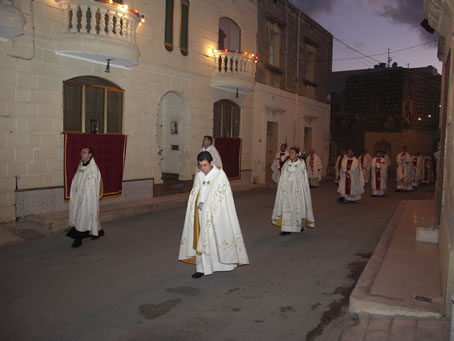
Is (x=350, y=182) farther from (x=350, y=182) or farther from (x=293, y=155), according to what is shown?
(x=293, y=155)

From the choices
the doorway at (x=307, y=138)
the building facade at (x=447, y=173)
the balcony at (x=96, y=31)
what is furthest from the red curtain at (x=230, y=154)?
the building facade at (x=447, y=173)

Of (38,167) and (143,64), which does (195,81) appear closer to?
(143,64)

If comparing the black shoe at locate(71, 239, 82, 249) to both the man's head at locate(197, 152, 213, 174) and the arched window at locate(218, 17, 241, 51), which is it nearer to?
the man's head at locate(197, 152, 213, 174)

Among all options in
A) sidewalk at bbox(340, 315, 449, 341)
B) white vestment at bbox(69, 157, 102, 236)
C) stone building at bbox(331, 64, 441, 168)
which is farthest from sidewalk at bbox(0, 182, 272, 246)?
stone building at bbox(331, 64, 441, 168)

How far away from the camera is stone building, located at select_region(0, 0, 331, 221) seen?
9.24 metres

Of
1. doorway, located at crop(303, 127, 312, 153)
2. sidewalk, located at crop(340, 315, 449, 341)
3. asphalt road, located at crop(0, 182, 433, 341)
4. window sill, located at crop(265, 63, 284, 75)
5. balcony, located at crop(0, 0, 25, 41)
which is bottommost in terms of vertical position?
asphalt road, located at crop(0, 182, 433, 341)

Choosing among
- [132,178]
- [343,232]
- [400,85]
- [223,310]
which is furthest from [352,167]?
[400,85]

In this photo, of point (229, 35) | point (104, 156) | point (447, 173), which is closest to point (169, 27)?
point (229, 35)

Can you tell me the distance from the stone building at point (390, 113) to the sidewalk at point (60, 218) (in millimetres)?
18791

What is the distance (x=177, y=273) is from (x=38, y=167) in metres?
5.30

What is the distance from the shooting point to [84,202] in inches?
300

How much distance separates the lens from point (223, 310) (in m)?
4.77

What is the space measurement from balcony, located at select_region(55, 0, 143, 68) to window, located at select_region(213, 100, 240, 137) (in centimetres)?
587

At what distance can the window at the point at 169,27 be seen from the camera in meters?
13.4
